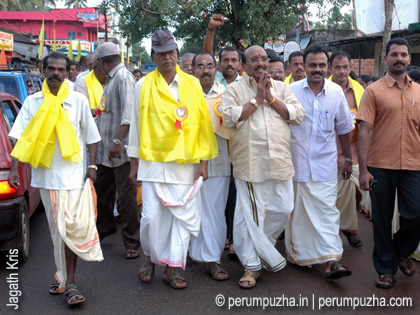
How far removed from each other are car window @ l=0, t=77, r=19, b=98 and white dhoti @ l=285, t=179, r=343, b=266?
5233 mm

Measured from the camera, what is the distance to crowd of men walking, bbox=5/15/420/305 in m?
4.13

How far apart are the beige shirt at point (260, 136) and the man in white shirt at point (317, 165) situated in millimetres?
240

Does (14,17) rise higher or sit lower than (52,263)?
higher

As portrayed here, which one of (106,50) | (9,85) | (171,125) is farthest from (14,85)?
(171,125)

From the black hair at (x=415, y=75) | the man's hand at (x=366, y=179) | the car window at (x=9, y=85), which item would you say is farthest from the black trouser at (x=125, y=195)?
the black hair at (x=415, y=75)

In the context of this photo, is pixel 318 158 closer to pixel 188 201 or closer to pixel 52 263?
pixel 188 201

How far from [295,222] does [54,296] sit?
2.35 m

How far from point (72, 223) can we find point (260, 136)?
5.87 ft

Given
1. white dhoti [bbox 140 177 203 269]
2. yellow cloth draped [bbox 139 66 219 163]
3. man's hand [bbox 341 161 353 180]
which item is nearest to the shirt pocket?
man's hand [bbox 341 161 353 180]

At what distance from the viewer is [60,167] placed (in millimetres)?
4109

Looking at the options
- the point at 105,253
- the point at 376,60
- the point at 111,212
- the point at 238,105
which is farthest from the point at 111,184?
the point at 376,60

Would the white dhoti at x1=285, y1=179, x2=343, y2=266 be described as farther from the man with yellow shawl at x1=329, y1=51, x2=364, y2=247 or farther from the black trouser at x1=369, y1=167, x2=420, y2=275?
the man with yellow shawl at x1=329, y1=51, x2=364, y2=247

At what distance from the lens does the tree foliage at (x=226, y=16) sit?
725 inches

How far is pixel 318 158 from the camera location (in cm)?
462
